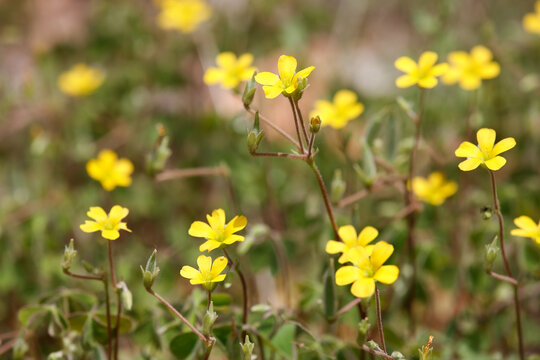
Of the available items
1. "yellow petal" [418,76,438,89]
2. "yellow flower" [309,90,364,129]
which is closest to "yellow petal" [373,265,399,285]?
"yellow petal" [418,76,438,89]

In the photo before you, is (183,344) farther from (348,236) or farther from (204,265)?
(348,236)

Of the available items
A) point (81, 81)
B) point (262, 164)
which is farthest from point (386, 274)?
point (81, 81)

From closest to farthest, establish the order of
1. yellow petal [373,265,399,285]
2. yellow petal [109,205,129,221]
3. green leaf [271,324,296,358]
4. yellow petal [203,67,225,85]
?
1. yellow petal [373,265,399,285]
2. yellow petal [109,205,129,221]
3. green leaf [271,324,296,358]
4. yellow petal [203,67,225,85]

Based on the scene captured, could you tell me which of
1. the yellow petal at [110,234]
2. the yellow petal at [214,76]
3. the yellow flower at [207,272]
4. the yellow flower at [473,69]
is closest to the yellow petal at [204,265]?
the yellow flower at [207,272]

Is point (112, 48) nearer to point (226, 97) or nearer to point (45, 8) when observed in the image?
point (226, 97)

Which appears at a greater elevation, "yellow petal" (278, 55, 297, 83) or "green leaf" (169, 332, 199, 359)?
"yellow petal" (278, 55, 297, 83)

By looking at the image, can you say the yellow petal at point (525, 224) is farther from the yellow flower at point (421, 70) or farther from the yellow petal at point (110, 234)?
the yellow petal at point (110, 234)

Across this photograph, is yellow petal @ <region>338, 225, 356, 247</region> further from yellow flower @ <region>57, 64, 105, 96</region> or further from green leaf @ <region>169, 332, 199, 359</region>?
yellow flower @ <region>57, 64, 105, 96</region>
